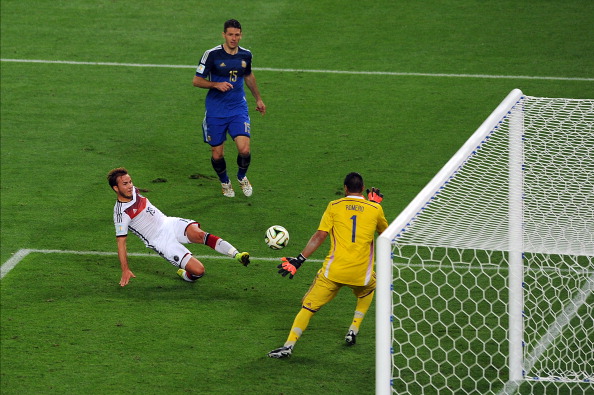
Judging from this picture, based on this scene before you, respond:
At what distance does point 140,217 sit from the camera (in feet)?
31.0

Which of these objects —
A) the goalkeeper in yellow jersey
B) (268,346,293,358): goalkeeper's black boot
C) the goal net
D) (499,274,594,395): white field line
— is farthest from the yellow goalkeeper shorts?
(499,274,594,395): white field line

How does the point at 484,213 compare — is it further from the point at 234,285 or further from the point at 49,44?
the point at 49,44

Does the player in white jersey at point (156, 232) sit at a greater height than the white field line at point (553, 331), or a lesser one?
greater

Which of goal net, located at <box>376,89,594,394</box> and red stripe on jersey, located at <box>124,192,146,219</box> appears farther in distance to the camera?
red stripe on jersey, located at <box>124,192,146,219</box>

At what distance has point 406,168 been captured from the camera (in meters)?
12.3

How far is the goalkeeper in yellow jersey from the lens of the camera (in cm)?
794

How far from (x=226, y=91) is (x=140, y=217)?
2.18 metres

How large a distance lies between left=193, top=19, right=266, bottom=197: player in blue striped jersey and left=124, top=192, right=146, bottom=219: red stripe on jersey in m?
1.94

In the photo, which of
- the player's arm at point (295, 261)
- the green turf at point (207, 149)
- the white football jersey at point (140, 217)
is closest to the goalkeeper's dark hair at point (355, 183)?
the player's arm at point (295, 261)

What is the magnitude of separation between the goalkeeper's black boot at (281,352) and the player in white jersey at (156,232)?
127 cm

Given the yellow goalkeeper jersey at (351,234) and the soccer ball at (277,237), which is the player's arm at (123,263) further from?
the yellow goalkeeper jersey at (351,234)

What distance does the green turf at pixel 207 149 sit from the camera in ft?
27.4

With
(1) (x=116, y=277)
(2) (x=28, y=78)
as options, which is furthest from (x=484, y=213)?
(2) (x=28, y=78)

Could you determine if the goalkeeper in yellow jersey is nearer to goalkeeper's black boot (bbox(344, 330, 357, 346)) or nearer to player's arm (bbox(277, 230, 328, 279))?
player's arm (bbox(277, 230, 328, 279))
